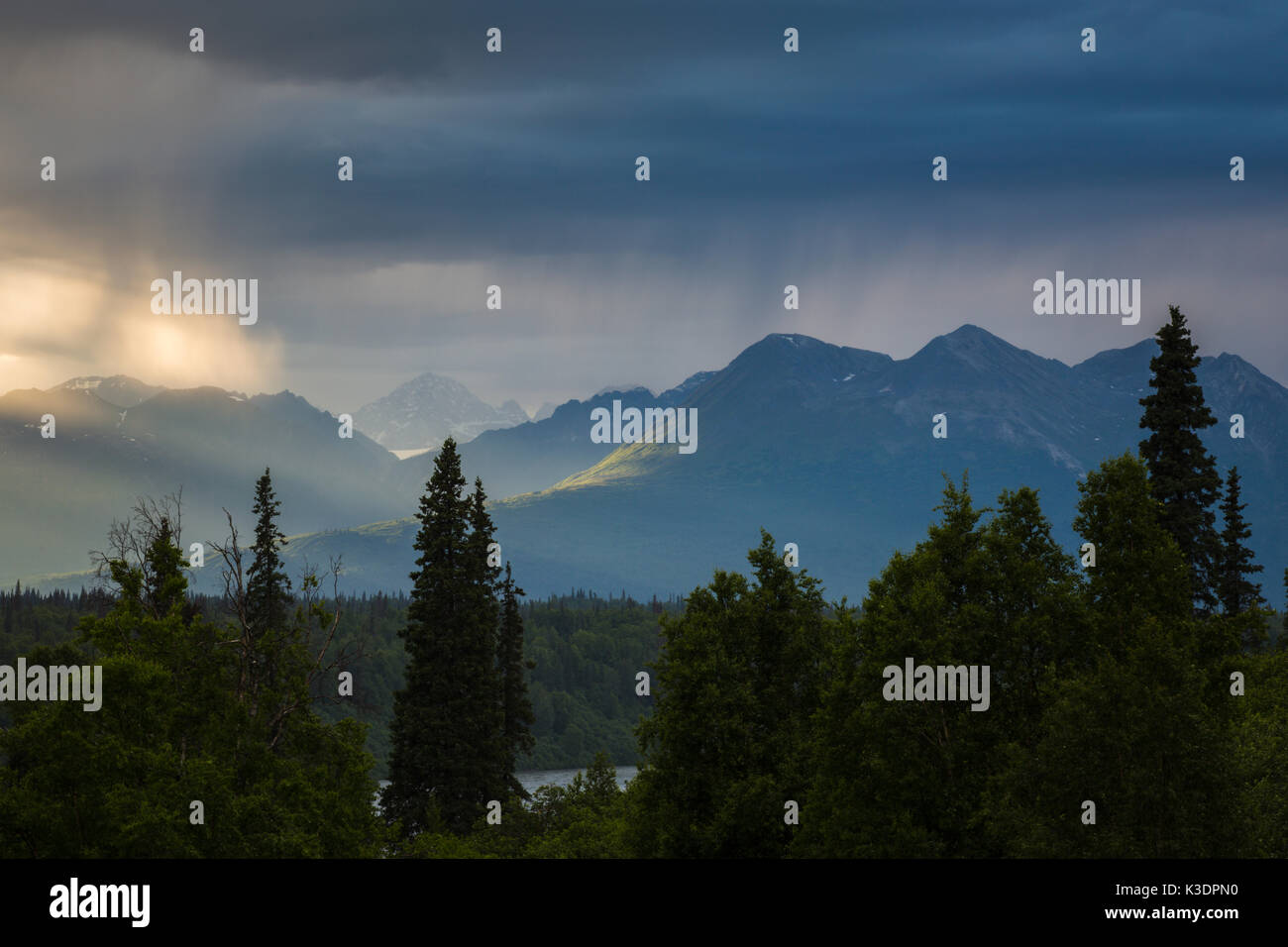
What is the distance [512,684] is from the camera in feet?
265

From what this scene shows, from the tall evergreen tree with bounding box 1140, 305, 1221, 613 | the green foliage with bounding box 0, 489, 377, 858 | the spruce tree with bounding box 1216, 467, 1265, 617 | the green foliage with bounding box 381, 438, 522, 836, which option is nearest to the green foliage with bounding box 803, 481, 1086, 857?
the tall evergreen tree with bounding box 1140, 305, 1221, 613

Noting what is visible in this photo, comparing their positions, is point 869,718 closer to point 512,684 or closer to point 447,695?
point 447,695

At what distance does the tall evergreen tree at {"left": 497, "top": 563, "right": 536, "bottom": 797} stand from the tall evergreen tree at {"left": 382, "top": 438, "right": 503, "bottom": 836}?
7094mm

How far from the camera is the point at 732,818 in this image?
49.2 metres

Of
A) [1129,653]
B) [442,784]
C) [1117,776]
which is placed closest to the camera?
[1117,776]

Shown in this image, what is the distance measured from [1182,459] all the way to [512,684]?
139 ft

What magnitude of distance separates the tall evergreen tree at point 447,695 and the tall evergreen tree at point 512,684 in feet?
23.3

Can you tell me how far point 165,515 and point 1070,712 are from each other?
33.1 metres

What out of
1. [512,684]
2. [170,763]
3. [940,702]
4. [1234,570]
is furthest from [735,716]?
[1234,570]

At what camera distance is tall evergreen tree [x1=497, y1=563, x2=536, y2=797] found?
3083 inches

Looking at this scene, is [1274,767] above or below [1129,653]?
below
